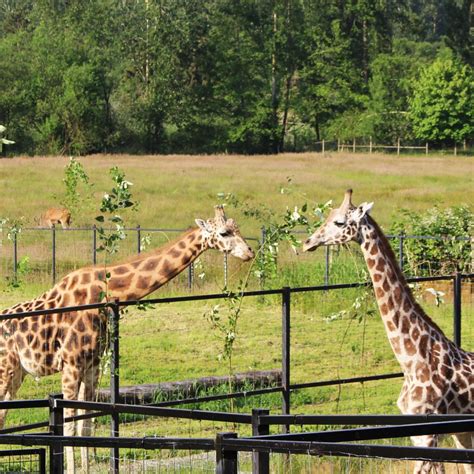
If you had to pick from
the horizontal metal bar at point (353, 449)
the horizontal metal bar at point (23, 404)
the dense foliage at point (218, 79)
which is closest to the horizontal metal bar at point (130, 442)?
the horizontal metal bar at point (353, 449)

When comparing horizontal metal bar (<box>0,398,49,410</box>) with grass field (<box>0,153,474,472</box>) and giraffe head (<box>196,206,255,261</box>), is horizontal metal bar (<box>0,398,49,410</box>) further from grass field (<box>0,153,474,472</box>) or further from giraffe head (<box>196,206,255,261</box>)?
giraffe head (<box>196,206,255,261</box>)

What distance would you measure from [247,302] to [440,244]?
3.65 m

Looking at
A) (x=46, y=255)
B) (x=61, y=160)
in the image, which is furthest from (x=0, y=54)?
(x=46, y=255)

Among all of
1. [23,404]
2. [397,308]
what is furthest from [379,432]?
[397,308]

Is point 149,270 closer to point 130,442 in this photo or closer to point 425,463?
point 425,463

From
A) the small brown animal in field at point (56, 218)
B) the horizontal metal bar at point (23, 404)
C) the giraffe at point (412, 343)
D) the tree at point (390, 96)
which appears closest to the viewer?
the horizontal metal bar at point (23, 404)

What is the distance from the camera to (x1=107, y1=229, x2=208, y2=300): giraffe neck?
39.2ft

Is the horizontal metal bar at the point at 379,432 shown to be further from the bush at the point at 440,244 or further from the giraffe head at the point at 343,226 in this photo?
the bush at the point at 440,244

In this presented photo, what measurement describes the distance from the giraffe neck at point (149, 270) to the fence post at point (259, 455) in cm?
623

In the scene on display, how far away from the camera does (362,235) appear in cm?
1105

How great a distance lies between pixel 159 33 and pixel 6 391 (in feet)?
295

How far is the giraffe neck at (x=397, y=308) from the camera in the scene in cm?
1032

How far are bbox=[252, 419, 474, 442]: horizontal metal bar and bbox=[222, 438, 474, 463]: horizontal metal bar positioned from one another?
12 cm

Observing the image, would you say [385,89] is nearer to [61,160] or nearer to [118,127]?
[118,127]
